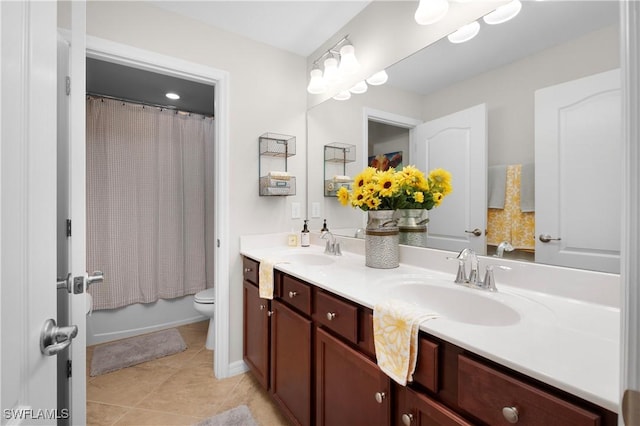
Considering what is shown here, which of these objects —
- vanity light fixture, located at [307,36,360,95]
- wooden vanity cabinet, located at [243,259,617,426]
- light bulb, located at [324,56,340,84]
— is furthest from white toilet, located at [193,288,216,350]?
light bulb, located at [324,56,340,84]

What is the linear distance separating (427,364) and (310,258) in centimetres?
119

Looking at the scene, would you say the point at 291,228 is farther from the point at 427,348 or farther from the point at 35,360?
the point at 35,360

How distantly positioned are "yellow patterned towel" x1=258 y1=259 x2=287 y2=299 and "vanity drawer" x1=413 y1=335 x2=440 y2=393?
930 mm

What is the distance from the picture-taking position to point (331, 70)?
1983 mm

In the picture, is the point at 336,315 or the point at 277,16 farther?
the point at 277,16

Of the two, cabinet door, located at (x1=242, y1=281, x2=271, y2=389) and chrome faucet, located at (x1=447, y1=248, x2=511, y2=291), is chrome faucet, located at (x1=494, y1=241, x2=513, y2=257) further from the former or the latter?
cabinet door, located at (x1=242, y1=281, x2=271, y2=389)

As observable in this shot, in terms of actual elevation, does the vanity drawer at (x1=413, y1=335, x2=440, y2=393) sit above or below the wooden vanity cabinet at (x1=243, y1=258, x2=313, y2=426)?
above

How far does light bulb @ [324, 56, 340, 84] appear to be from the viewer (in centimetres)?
196

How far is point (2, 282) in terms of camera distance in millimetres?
447

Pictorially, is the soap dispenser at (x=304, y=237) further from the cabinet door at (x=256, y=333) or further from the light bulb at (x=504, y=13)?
the light bulb at (x=504, y=13)

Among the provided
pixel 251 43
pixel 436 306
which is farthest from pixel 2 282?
pixel 251 43

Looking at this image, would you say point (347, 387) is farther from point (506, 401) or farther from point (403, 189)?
point (403, 189)

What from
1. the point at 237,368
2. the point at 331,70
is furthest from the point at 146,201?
the point at 331,70

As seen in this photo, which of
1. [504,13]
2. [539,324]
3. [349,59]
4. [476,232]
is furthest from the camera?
[349,59]
